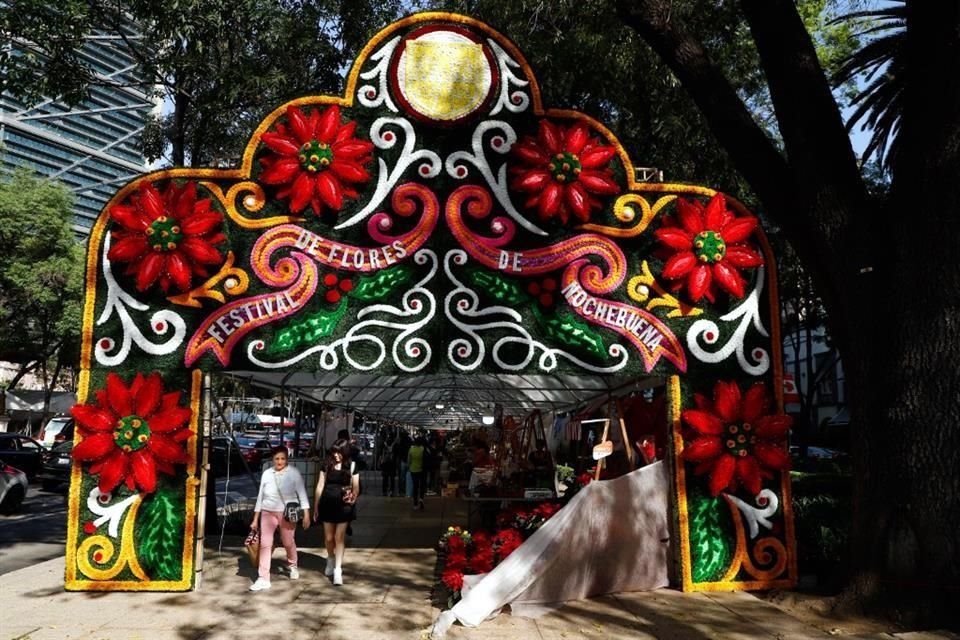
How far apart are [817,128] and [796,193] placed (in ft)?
2.26

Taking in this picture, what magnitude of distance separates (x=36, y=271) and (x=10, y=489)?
1397 cm

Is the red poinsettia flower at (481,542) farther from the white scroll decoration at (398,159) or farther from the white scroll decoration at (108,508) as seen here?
the white scroll decoration at (398,159)

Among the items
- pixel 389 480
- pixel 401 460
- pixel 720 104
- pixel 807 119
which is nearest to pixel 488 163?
pixel 720 104

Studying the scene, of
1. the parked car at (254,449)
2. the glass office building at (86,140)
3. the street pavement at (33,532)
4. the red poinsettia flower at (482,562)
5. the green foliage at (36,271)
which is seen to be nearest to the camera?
the red poinsettia flower at (482,562)

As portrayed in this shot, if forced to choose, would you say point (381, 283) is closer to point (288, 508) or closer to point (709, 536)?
point (288, 508)

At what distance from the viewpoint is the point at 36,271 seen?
28438 mm

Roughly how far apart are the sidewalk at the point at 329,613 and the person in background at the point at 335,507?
0.30 metres

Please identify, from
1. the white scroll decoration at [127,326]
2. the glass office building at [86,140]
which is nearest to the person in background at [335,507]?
the white scroll decoration at [127,326]

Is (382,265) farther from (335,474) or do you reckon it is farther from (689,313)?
(689,313)

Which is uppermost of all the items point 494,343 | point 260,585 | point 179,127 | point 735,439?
point 179,127

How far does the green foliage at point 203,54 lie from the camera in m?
12.2

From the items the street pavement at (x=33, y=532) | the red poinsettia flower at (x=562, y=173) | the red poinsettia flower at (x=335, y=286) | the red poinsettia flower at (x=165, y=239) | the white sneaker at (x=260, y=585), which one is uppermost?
the red poinsettia flower at (x=562, y=173)

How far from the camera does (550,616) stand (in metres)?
7.91

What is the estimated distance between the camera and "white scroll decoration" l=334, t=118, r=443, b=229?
9336mm
